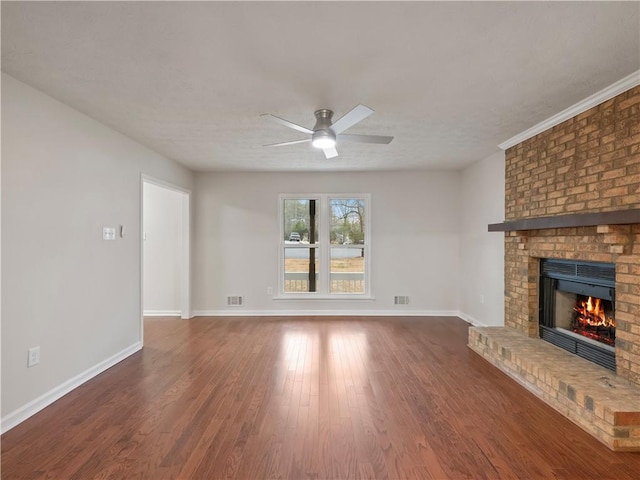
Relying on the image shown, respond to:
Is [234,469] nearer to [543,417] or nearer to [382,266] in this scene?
[543,417]

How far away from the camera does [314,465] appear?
2051mm

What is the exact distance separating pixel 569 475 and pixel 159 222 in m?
5.92

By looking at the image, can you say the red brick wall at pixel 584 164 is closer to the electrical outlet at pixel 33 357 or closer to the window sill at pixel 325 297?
the window sill at pixel 325 297

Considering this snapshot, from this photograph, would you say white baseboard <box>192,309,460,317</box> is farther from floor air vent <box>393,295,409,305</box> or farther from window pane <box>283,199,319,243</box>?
window pane <box>283,199,319,243</box>

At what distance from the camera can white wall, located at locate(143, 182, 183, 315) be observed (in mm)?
5887

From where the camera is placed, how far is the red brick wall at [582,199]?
2.58m

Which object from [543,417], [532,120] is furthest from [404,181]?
[543,417]

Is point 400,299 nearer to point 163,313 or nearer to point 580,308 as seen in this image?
point 580,308

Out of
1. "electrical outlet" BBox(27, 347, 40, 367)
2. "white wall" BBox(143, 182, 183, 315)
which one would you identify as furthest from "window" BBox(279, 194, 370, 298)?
"electrical outlet" BBox(27, 347, 40, 367)

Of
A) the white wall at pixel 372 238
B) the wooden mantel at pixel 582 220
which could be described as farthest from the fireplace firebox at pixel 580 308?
the white wall at pixel 372 238

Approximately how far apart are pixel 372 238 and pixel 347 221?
1.70 feet

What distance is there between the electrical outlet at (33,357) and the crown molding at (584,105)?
4743mm

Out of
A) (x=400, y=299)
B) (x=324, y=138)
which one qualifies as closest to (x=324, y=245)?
(x=400, y=299)

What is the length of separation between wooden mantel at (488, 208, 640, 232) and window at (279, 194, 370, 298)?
2626mm
